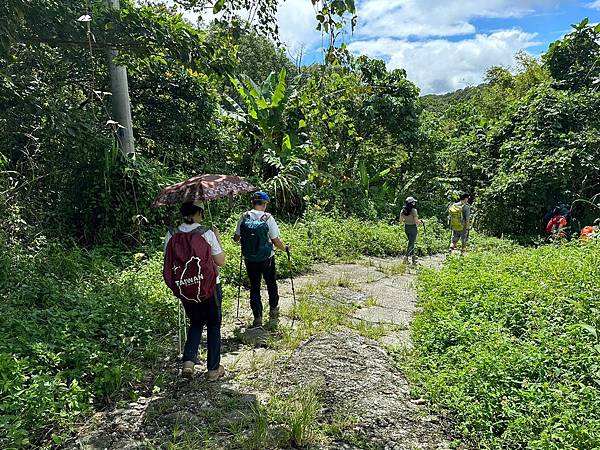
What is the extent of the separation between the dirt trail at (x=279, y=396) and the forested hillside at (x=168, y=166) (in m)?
0.26

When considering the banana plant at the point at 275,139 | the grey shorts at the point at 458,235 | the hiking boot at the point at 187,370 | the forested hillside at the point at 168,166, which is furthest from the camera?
the banana plant at the point at 275,139

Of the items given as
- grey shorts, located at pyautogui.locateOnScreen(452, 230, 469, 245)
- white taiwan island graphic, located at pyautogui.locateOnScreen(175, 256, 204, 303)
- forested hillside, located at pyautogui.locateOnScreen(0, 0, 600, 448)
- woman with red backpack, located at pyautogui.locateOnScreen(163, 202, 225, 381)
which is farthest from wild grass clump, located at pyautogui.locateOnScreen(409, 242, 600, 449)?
grey shorts, located at pyautogui.locateOnScreen(452, 230, 469, 245)

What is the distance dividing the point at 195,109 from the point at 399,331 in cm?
738

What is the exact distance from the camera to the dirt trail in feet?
11.2

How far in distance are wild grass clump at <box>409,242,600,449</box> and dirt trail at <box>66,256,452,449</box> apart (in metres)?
0.32

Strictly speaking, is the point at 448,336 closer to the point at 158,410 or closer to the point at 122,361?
the point at 158,410

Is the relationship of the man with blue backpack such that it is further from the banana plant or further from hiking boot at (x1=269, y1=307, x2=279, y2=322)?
the banana plant

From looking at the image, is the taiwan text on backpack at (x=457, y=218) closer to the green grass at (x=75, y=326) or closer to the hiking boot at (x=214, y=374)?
the green grass at (x=75, y=326)

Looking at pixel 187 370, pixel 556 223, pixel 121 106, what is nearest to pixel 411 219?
pixel 556 223

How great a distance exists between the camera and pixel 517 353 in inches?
154

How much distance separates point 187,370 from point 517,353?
2.81 meters

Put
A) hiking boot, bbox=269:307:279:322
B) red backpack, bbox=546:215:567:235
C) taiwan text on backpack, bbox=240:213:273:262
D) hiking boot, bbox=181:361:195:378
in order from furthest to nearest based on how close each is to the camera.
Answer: red backpack, bbox=546:215:567:235 → hiking boot, bbox=269:307:279:322 → taiwan text on backpack, bbox=240:213:273:262 → hiking boot, bbox=181:361:195:378

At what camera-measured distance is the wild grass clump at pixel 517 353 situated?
3.24 m

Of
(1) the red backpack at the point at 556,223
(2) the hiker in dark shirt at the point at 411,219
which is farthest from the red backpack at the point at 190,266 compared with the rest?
(1) the red backpack at the point at 556,223
